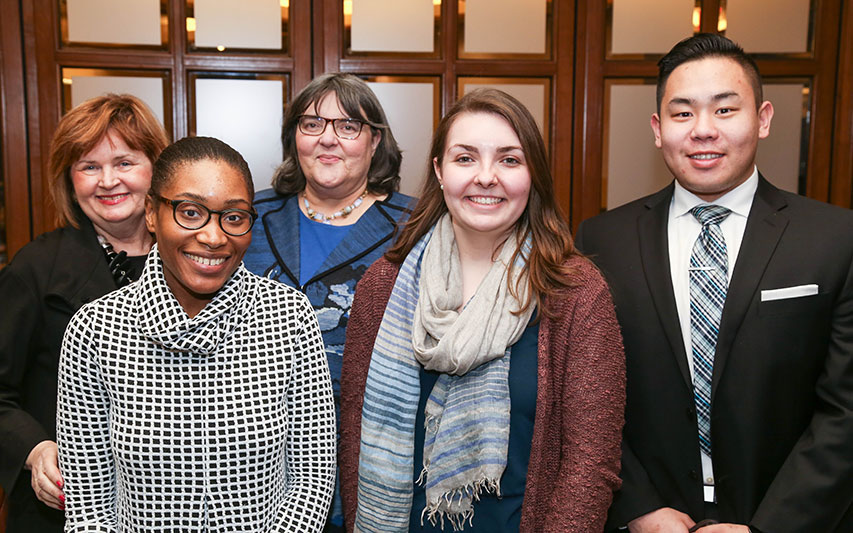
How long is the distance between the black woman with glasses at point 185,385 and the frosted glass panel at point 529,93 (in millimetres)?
→ 2014

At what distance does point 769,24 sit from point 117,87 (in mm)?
2968

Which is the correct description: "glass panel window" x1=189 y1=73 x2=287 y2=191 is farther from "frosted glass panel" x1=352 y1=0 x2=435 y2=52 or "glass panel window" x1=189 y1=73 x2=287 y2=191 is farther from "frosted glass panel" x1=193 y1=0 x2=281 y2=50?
"frosted glass panel" x1=352 y1=0 x2=435 y2=52

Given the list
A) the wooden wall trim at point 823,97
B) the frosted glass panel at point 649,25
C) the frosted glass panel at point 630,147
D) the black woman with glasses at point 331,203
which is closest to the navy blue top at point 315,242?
the black woman with glasses at point 331,203

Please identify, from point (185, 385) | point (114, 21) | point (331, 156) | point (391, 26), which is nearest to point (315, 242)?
point (331, 156)

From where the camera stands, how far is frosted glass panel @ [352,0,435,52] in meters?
3.21

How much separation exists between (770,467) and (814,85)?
2.30 m

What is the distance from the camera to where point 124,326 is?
4.74ft

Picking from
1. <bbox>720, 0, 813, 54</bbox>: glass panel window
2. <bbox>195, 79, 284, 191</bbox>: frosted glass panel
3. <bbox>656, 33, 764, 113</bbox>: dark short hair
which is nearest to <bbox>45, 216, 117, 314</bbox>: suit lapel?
<bbox>195, 79, 284, 191</bbox>: frosted glass panel

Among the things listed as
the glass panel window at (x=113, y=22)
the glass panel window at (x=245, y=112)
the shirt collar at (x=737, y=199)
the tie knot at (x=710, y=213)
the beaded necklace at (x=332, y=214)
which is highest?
the glass panel window at (x=113, y=22)

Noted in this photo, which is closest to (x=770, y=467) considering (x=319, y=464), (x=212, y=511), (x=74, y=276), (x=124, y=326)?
(x=319, y=464)

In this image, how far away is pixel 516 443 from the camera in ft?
5.23

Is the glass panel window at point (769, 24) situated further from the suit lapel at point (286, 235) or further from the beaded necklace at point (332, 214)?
the suit lapel at point (286, 235)

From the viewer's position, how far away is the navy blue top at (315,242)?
6.78 feet

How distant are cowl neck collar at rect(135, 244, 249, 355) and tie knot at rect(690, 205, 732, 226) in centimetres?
114
